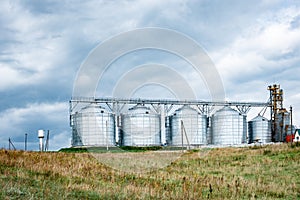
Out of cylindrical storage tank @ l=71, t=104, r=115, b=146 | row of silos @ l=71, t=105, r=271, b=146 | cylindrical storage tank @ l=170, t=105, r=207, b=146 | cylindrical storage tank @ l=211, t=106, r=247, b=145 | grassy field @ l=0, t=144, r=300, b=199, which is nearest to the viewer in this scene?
grassy field @ l=0, t=144, r=300, b=199

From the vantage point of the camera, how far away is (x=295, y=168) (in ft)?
74.9

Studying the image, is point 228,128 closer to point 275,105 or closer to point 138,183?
point 275,105

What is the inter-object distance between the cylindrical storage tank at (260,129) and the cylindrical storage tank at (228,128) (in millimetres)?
4818

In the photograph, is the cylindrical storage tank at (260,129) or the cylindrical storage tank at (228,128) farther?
the cylindrical storage tank at (260,129)

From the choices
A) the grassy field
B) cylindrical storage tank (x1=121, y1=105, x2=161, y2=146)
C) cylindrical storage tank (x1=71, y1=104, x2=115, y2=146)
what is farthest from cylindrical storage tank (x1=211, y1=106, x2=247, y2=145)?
the grassy field

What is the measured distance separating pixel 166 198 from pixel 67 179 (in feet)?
15.3

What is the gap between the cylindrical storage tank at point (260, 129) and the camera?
62938 millimetres

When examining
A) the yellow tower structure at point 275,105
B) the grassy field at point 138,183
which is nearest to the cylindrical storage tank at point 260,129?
the yellow tower structure at point 275,105

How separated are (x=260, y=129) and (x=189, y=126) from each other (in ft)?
45.6

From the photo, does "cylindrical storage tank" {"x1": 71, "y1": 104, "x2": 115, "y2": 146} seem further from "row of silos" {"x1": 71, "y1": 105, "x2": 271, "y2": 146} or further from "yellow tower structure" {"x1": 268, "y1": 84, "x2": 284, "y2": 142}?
"yellow tower structure" {"x1": 268, "y1": 84, "x2": 284, "y2": 142}

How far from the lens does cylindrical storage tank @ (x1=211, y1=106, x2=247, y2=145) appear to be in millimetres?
57125

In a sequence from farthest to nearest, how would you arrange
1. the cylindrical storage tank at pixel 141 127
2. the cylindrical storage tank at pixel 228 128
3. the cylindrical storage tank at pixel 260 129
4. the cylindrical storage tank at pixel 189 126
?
the cylindrical storage tank at pixel 260 129 < the cylindrical storage tank at pixel 228 128 < the cylindrical storage tank at pixel 189 126 < the cylindrical storage tank at pixel 141 127

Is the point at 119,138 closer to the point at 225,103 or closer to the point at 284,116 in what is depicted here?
the point at 225,103

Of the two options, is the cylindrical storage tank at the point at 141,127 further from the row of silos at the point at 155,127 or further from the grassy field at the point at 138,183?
the grassy field at the point at 138,183
